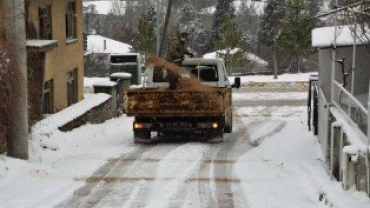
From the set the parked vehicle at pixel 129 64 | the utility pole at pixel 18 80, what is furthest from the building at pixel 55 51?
the parked vehicle at pixel 129 64

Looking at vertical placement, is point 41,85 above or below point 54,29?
below

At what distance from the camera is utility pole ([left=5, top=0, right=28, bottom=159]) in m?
11.3

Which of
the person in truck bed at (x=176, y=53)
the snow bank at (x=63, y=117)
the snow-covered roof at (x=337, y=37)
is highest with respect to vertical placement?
the snow-covered roof at (x=337, y=37)

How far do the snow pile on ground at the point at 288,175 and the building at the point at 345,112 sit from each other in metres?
0.27

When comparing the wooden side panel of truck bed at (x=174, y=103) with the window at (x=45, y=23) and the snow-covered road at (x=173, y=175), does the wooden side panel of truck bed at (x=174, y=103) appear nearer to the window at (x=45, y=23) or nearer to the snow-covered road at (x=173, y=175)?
the snow-covered road at (x=173, y=175)

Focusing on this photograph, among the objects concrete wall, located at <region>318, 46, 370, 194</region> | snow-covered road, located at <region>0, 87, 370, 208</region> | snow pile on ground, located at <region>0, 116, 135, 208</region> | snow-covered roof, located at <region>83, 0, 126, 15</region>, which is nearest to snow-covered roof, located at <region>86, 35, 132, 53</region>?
snow-covered roof, located at <region>83, 0, 126, 15</region>

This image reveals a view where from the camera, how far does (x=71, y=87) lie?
85.2 feet

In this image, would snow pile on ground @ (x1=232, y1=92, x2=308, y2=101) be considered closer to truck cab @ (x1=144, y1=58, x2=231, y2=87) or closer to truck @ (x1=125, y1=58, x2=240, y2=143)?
truck cab @ (x1=144, y1=58, x2=231, y2=87)

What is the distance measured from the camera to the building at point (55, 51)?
18719 mm

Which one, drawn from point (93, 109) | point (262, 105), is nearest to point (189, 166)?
point (93, 109)

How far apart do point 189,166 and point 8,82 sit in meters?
3.58

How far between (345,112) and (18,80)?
5.83 m

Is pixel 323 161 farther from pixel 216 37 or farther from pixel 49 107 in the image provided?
pixel 216 37

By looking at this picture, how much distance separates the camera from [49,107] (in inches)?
863
